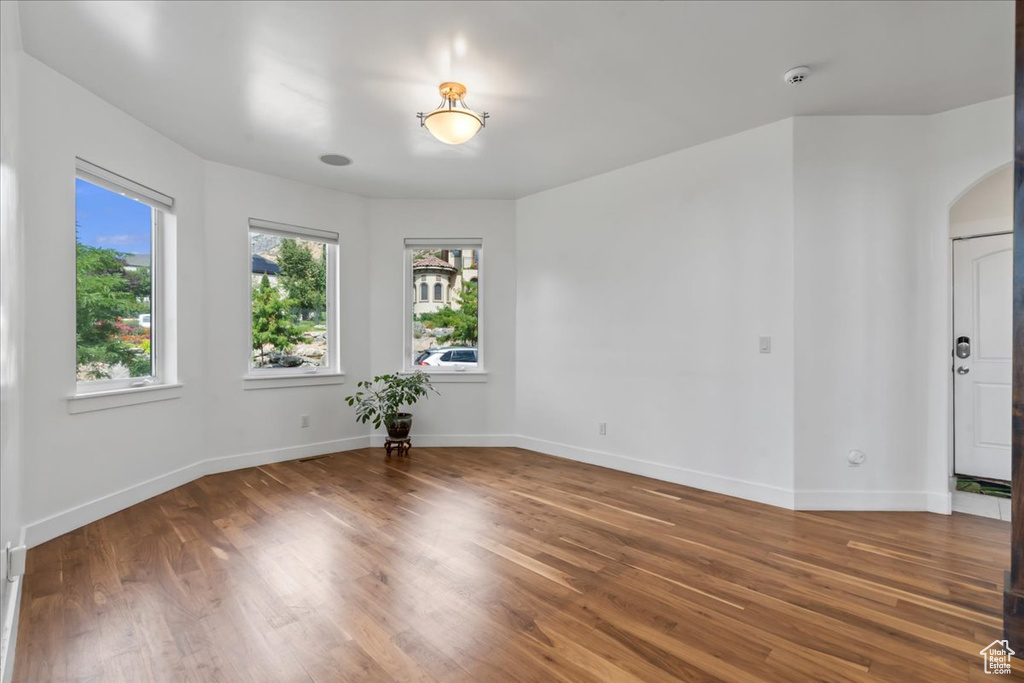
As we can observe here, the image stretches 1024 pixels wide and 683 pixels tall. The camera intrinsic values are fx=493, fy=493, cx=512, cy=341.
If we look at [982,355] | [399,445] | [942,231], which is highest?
[942,231]

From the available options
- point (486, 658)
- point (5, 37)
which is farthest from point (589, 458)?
point (5, 37)

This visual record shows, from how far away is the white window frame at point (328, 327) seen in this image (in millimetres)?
4453

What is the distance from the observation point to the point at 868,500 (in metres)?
3.30

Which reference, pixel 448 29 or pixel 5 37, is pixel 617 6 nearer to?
pixel 448 29

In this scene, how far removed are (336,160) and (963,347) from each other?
211 inches

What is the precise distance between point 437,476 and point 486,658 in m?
2.39

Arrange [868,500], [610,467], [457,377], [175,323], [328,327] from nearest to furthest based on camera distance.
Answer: [868,500] → [175,323] → [610,467] → [328,327] → [457,377]

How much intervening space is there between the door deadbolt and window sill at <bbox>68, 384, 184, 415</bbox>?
20.4 feet

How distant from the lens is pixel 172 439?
3781 millimetres

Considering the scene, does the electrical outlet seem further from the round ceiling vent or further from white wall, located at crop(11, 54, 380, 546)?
the round ceiling vent

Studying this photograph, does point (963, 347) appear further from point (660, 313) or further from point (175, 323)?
point (175, 323)

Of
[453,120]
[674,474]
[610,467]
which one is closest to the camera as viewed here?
[453,120]

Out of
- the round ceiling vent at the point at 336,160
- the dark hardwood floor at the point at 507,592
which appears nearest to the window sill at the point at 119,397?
the dark hardwood floor at the point at 507,592

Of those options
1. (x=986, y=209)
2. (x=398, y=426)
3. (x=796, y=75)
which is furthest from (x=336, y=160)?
(x=986, y=209)
